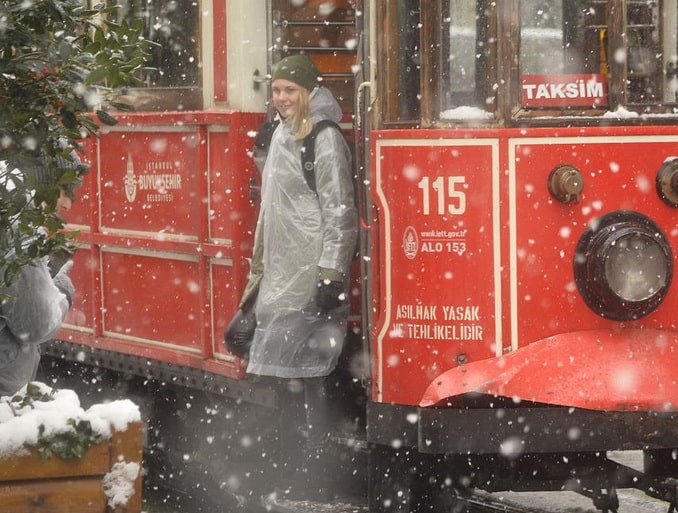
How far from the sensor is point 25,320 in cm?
414

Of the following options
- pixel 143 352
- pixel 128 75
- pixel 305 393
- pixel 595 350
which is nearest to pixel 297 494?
pixel 305 393

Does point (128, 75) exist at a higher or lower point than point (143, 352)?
higher

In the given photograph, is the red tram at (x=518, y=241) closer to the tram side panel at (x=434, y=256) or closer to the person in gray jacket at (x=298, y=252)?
the tram side panel at (x=434, y=256)

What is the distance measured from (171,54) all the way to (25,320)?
325 cm

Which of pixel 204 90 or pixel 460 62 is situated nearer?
pixel 460 62

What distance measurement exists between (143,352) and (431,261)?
230cm

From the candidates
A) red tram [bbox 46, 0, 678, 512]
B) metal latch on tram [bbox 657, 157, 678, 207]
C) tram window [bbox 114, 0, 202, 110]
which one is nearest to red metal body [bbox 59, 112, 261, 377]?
tram window [bbox 114, 0, 202, 110]

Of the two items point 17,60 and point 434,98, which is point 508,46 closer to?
point 434,98

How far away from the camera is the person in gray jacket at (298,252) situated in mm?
6293

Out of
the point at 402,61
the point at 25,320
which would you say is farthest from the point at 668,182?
the point at 25,320

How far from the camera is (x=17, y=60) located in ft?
11.5

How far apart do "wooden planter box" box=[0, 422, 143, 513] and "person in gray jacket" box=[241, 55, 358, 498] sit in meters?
2.12

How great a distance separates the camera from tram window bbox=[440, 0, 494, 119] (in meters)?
5.55

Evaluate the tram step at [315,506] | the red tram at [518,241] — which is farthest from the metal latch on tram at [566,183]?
the tram step at [315,506]
